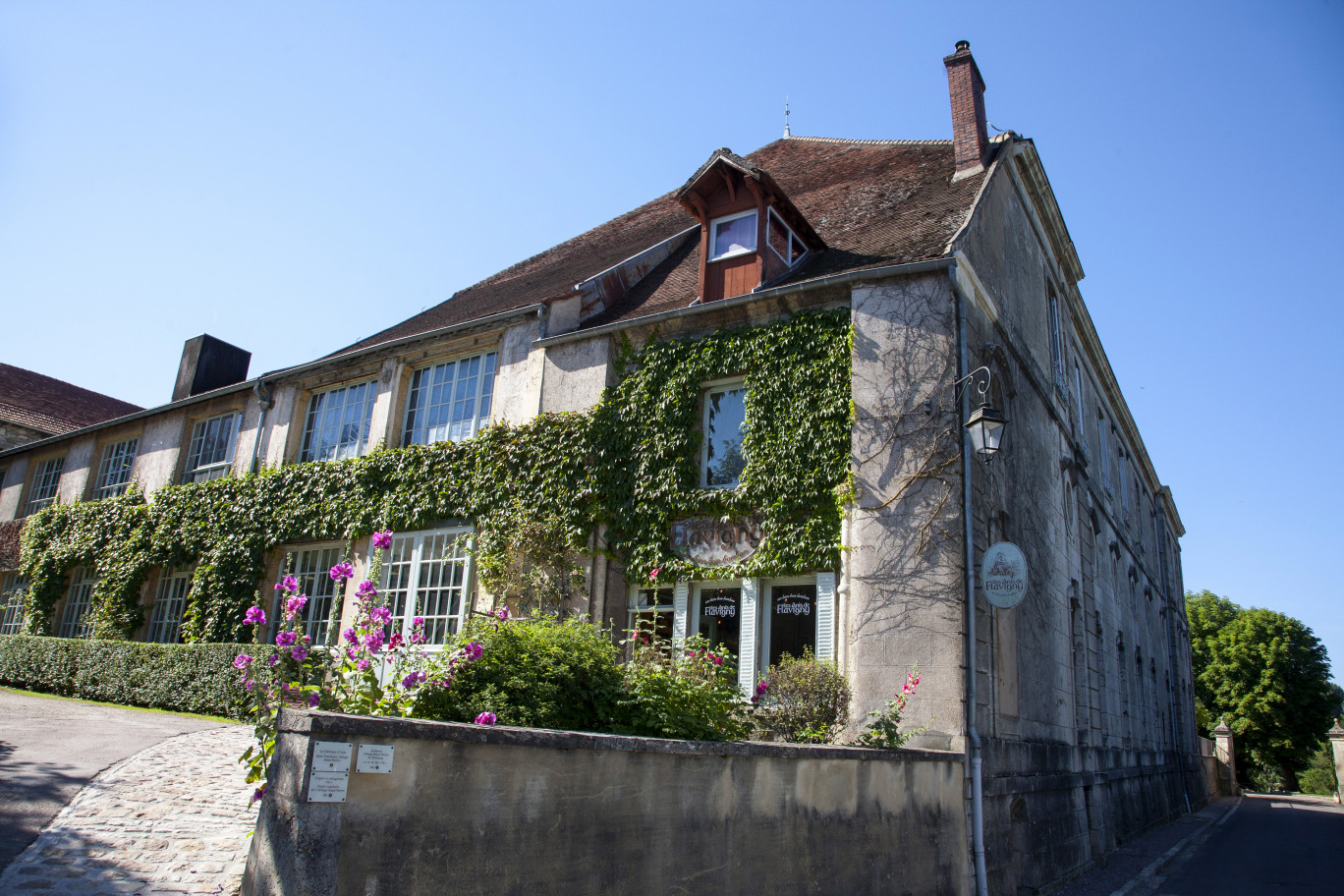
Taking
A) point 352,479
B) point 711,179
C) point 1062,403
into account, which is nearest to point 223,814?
point 352,479

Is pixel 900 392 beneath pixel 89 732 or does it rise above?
above

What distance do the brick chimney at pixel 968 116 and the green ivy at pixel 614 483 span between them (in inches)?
162

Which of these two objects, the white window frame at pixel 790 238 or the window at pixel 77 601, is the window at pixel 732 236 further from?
the window at pixel 77 601

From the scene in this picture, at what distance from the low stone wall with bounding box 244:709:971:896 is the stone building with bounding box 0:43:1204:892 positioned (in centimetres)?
290

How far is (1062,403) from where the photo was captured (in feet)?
50.4

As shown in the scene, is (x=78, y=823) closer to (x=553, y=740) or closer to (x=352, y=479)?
(x=553, y=740)

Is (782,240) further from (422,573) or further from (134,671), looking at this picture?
(134,671)

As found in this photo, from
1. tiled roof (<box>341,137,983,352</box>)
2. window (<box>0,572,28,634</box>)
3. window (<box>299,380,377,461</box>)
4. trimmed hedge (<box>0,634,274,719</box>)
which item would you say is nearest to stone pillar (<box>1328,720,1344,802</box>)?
tiled roof (<box>341,137,983,352</box>)

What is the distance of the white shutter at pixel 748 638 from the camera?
9.95 metres

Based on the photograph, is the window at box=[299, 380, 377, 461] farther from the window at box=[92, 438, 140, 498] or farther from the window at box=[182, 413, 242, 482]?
the window at box=[92, 438, 140, 498]

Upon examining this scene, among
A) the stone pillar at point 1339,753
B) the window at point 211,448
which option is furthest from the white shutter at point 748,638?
the stone pillar at point 1339,753

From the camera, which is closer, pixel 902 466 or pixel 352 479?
pixel 902 466

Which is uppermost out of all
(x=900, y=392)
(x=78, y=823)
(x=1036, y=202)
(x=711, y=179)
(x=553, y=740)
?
(x=1036, y=202)

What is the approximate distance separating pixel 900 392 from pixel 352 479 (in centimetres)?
904
